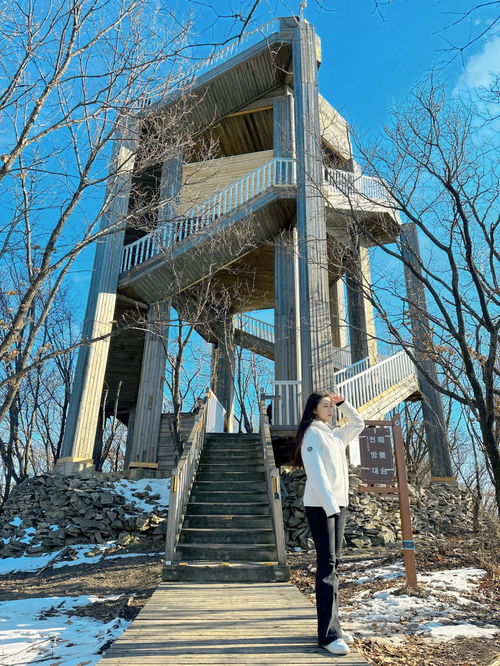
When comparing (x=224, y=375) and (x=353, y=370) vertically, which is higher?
(x=224, y=375)

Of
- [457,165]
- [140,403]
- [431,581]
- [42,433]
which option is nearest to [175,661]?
[431,581]

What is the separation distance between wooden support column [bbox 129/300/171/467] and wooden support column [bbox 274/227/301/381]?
10.1 ft

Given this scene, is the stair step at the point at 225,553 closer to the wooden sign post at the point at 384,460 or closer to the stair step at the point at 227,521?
the stair step at the point at 227,521

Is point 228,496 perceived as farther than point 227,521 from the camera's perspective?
Yes

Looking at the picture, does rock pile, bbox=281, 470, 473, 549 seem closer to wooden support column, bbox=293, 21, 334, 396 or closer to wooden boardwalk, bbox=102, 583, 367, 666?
wooden support column, bbox=293, 21, 334, 396

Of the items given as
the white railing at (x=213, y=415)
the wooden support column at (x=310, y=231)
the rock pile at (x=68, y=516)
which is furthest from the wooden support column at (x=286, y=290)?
the rock pile at (x=68, y=516)

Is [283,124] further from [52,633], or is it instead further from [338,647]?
[338,647]

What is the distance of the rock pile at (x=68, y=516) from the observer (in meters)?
9.20

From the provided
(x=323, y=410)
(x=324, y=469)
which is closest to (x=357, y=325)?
(x=323, y=410)

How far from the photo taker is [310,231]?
12.3 meters

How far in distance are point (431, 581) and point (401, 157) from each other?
19.5ft

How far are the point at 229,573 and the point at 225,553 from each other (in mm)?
572

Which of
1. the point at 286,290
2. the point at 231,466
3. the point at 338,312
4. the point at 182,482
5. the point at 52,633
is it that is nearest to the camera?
the point at 52,633

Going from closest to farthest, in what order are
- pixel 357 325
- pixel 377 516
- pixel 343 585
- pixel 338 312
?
pixel 343 585, pixel 377 516, pixel 357 325, pixel 338 312
